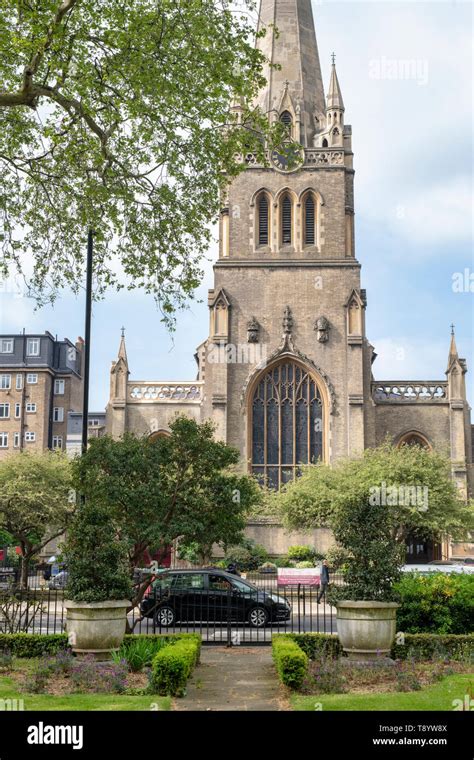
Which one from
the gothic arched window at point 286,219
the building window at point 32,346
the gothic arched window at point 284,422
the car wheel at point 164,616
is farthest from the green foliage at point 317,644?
the building window at point 32,346

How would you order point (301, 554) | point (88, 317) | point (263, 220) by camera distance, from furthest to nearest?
point (263, 220), point (301, 554), point (88, 317)

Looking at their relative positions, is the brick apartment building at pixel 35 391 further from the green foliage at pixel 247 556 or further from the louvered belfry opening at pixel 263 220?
the green foliage at pixel 247 556

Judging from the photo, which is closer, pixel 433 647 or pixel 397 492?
pixel 433 647

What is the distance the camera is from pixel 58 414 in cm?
7000

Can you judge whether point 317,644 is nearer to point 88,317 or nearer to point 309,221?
point 88,317

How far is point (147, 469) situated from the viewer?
1706 cm

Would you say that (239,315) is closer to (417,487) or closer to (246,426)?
(246,426)

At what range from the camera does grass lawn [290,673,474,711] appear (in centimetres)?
1014

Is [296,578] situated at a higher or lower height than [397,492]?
lower

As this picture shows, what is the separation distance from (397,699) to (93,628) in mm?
4919

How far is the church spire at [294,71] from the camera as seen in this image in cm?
4784

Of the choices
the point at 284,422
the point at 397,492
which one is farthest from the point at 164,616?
the point at 284,422
